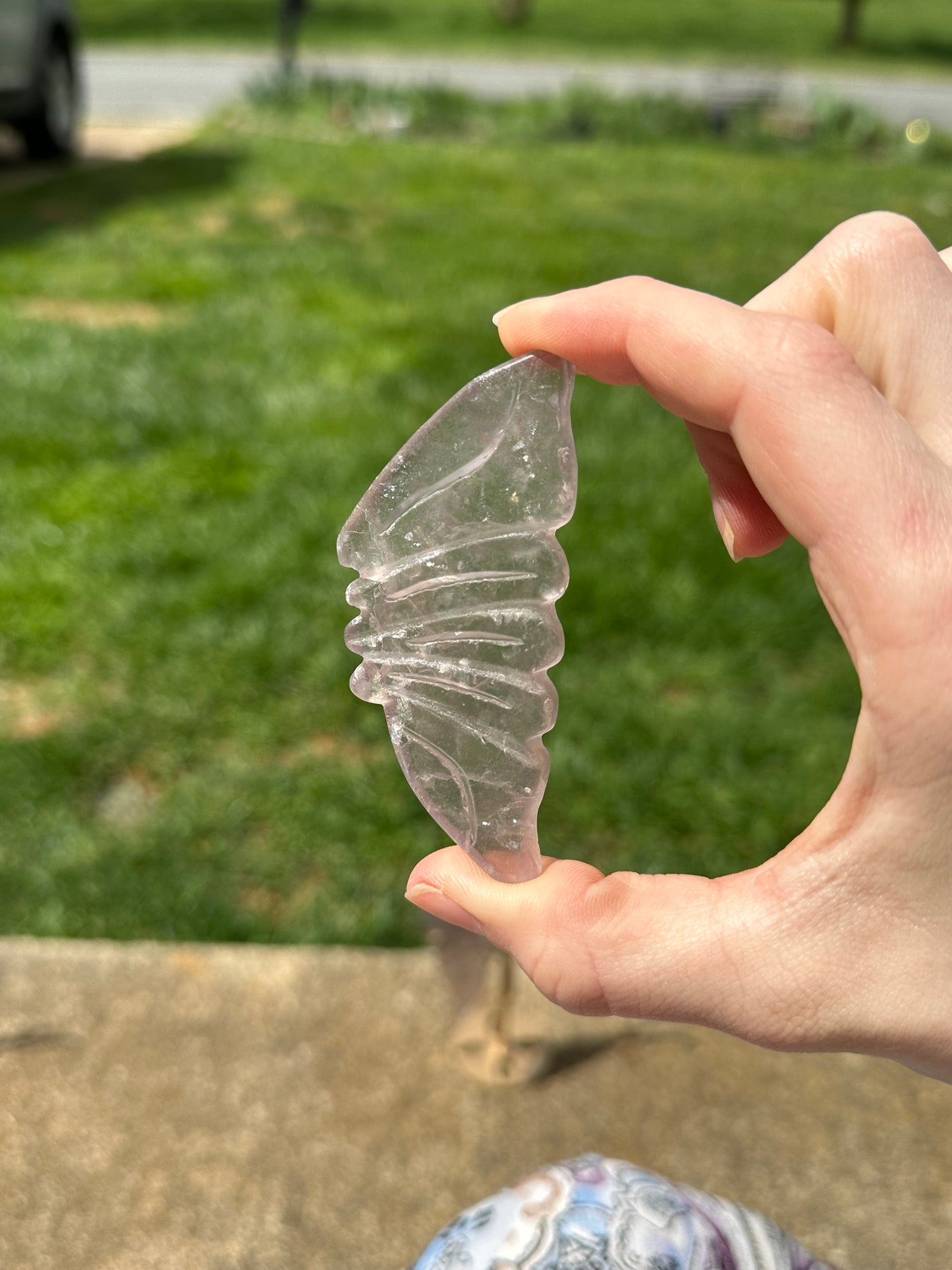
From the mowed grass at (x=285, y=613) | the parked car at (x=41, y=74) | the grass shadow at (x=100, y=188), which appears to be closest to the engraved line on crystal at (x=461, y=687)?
the mowed grass at (x=285, y=613)

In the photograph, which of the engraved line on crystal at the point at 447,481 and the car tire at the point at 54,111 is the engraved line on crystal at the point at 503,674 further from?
the car tire at the point at 54,111

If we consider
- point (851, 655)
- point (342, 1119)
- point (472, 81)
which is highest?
point (851, 655)

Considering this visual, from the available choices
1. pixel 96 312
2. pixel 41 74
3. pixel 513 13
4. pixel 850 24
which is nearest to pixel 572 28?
pixel 513 13

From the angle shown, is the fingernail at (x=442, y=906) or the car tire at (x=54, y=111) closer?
the fingernail at (x=442, y=906)

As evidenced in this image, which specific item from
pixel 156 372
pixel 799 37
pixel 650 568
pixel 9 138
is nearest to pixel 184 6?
pixel 799 37

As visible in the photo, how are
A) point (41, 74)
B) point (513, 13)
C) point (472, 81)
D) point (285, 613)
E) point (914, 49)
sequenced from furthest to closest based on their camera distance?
point (513, 13) < point (914, 49) < point (472, 81) < point (41, 74) < point (285, 613)

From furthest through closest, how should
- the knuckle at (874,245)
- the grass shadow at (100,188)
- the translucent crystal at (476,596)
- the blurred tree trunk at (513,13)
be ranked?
the blurred tree trunk at (513,13) < the grass shadow at (100,188) < the translucent crystal at (476,596) < the knuckle at (874,245)

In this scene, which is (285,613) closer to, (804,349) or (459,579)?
(459,579)
